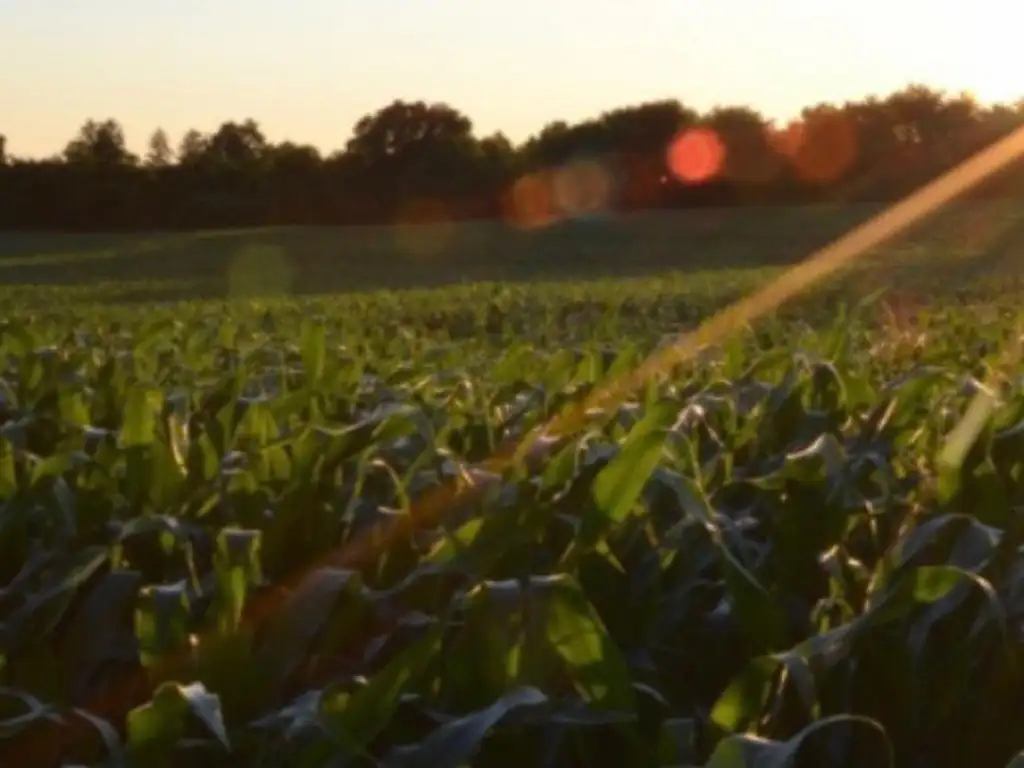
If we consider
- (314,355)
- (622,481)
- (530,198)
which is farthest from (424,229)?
(622,481)

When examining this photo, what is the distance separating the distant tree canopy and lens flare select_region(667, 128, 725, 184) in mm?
58

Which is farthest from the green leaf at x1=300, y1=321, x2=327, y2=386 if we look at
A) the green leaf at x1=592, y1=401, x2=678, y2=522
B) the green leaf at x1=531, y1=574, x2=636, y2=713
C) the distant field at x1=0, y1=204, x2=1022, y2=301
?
the distant field at x1=0, y1=204, x2=1022, y2=301

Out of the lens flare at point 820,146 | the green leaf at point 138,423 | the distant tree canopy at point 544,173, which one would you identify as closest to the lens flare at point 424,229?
the distant tree canopy at point 544,173

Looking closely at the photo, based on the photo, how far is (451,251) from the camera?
1772 inches

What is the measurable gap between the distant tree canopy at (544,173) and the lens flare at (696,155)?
0.06 meters

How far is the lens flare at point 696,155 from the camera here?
212ft

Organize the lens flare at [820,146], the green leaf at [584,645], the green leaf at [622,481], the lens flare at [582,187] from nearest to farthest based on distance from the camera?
1. the green leaf at [584,645]
2. the green leaf at [622,481]
3. the lens flare at [582,187]
4. the lens flare at [820,146]

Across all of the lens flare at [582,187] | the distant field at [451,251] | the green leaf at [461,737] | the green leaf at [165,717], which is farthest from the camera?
the lens flare at [582,187]

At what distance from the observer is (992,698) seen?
215 cm

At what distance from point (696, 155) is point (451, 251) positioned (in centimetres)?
2399

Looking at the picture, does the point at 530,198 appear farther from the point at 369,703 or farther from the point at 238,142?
the point at 369,703

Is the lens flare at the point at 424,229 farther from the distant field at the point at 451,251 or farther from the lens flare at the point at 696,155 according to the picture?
the lens flare at the point at 696,155

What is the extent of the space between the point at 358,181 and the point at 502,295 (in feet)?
136

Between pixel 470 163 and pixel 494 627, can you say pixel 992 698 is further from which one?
pixel 470 163
